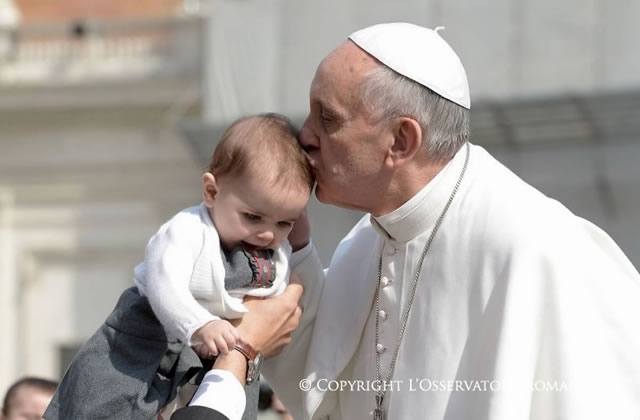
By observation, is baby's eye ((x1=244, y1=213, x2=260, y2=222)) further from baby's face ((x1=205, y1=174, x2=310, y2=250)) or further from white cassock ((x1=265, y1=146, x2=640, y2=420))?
white cassock ((x1=265, y1=146, x2=640, y2=420))

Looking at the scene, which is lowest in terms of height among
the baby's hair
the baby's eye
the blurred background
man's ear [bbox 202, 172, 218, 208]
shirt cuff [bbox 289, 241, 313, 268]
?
the blurred background

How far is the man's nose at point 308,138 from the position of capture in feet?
10.9

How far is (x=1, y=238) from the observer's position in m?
16.0

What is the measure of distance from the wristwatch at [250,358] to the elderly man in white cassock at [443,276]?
0.22 metres

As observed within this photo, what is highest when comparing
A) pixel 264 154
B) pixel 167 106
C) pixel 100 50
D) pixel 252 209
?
pixel 264 154

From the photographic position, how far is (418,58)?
3.33m

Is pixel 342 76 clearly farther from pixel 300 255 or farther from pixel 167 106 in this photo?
pixel 167 106

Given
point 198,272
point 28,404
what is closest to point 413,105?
point 198,272

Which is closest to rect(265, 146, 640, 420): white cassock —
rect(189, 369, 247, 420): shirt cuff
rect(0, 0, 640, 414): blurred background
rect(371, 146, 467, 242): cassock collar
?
rect(371, 146, 467, 242): cassock collar

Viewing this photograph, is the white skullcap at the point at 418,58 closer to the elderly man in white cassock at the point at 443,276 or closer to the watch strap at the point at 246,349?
the elderly man in white cassock at the point at 443,276

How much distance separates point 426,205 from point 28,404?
100 inches

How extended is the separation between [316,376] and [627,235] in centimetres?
867

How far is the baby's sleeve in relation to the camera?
316 centimetres

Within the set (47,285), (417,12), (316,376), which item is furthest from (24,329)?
(316,376)
